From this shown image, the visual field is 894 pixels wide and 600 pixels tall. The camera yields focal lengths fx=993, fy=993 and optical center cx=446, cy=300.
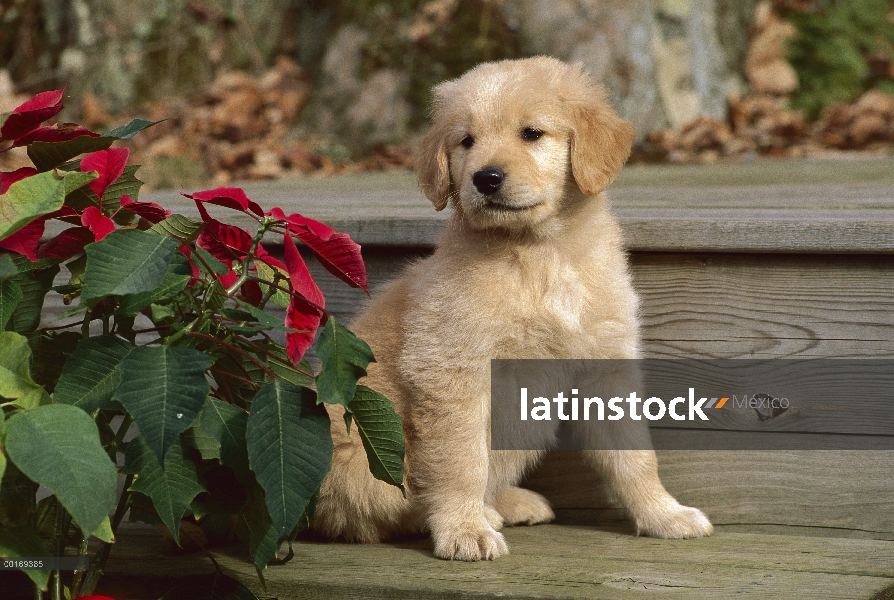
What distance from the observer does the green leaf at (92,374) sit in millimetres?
1645

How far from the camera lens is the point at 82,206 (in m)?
1.88

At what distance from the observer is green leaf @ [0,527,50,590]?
1621mm

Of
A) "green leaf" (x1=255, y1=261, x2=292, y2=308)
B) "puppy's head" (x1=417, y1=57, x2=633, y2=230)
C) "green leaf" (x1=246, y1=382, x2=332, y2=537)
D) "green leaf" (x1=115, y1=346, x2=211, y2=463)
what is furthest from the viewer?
"puppy's head" (x1=417, y1=57, x2=633, y2=230)

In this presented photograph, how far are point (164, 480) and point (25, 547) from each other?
0.25 meters

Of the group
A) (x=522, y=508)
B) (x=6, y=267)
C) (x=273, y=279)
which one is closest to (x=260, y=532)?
(x=273, y=279)

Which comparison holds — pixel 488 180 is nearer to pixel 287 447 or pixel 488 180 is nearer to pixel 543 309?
pixel 543 309

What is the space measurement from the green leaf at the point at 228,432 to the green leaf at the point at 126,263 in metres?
0.27

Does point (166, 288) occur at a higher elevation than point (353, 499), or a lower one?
higher

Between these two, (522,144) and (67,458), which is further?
(522,144)

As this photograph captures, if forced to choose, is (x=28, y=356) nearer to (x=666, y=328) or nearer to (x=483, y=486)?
(x=483, y=486)

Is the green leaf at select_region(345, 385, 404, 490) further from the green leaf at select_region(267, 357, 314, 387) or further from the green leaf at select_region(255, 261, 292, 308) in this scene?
the green leaf at select_region(255, 261, 292, 308)

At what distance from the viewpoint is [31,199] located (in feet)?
5.49

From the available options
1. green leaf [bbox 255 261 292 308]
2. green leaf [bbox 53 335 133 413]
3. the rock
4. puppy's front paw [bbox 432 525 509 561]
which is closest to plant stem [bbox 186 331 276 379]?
green leaf [bbox 53 335 133 413]
